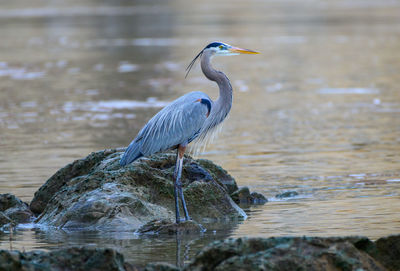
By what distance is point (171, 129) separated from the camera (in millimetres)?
9055

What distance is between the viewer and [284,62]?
91.6 ft

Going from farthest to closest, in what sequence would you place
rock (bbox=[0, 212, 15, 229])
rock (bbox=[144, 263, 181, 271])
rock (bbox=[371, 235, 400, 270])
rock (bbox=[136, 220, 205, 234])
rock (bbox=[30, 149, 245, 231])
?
rock (bbox=[0, 212, 15, 229]) < rock (bbox=[30, 149, 245, 231]) < rock (bbox=[136, 220, 205, 234]) < rock (bbox=[371, 235, 400, 270]) < rock (bbox=[144, 263, 181, 271])

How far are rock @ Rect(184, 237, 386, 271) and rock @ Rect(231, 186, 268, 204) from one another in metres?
4.08

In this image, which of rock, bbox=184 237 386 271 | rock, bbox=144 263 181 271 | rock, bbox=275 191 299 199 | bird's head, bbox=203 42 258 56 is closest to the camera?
rock, bbox=184 237 386 271

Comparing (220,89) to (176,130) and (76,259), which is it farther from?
(76,259)

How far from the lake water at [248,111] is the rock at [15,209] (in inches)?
27.3

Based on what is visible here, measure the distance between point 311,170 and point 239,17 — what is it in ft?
128

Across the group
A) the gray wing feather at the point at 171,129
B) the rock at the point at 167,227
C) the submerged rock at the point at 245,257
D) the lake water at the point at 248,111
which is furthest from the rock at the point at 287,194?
the submerged rock at the point at 245,257

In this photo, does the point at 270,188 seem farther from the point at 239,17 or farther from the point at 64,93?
the point at 239,17

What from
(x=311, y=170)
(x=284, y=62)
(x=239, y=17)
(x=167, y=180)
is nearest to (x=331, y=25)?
(x=239, y=17)

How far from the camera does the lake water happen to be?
9.02 m

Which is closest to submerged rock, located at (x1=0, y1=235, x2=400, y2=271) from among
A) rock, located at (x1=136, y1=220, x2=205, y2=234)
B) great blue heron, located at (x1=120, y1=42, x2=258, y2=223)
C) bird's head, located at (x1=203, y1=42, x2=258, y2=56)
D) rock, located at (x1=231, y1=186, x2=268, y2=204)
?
rock, located at (x1=136, y1=220, x2=205, y2=234)

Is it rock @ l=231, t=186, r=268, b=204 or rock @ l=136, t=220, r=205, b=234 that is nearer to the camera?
rock @ l=136, t=220, r=205, b=234

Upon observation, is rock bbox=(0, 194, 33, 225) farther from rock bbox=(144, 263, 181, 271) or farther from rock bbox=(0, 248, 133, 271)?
rock bbox=(144, 263, 181, 271)
